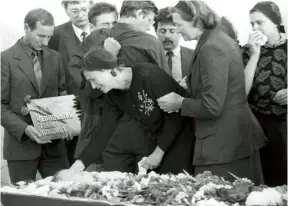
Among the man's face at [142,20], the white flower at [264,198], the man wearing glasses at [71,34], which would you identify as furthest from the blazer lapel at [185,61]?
the white flower at [264,198]

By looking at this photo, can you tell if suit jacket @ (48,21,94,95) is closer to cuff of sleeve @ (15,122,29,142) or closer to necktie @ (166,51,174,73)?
cuff of sleeve @ (15,122,29,142)

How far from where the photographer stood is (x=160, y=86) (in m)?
3.64

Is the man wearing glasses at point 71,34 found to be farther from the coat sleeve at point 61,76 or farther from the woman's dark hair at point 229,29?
the woman's dark hair at point 229,29

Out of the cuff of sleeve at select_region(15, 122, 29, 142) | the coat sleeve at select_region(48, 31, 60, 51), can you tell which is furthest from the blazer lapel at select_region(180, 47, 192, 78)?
the cuff of sleeve at select_region(15, 122, 29, 142)

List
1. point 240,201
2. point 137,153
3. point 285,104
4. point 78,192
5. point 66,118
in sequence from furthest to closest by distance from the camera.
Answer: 1. point 66,118
2. point 137,153
3. point 285,104
4. point 78,192
5. point 240,201

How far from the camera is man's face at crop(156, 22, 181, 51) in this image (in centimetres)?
403

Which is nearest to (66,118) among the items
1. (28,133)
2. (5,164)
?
(28,133)

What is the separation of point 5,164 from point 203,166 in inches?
59.3

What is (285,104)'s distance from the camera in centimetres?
356

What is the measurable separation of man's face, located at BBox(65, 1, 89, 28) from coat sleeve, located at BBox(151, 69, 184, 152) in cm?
86

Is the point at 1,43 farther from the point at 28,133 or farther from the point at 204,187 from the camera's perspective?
the point at 204,187

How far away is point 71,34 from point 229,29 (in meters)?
1.08

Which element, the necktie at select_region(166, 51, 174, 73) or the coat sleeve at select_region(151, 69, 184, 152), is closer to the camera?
the coat sleeve at select_region(151, 69, 184, 152)

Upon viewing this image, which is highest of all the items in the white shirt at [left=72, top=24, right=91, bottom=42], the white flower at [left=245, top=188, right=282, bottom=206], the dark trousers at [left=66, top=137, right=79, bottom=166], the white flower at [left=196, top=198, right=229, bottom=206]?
the white shirt at [left=72, top=24, right=91, bottom=42]
